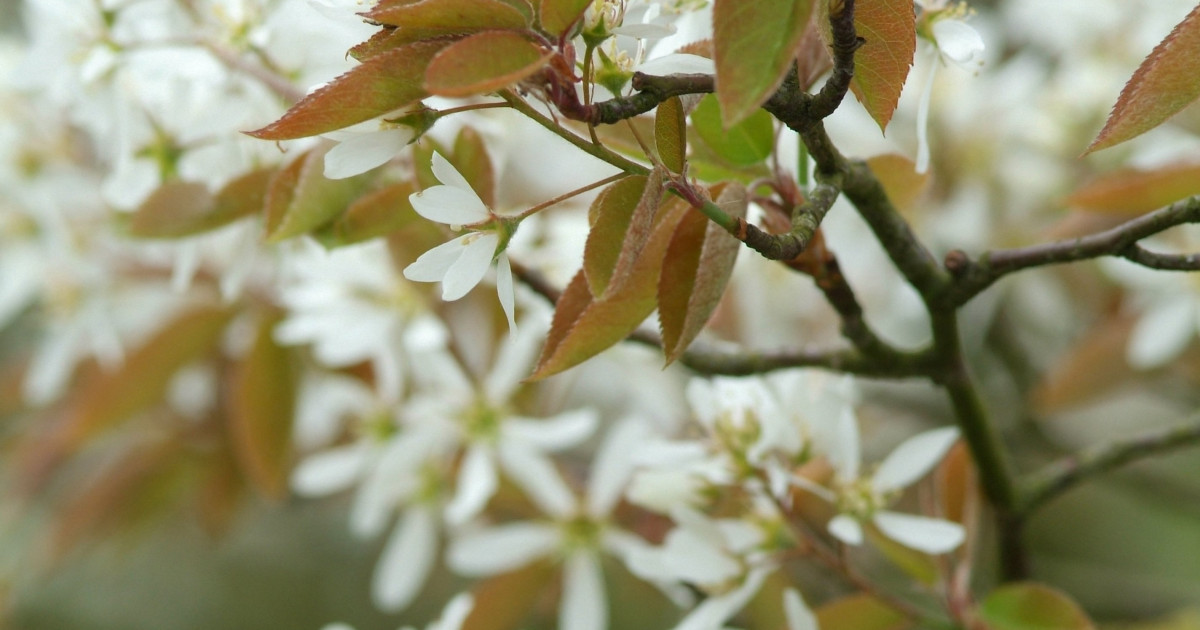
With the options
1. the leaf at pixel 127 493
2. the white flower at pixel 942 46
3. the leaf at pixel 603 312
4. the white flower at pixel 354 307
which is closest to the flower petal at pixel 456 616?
the white flower at pixel 354 307

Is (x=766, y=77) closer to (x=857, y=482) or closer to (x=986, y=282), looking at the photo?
(x=986, y=282)

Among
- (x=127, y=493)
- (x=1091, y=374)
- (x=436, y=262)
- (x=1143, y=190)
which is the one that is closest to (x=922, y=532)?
(x=1143, y=190)

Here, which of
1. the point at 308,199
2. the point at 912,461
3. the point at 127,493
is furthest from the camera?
the point at 127,493

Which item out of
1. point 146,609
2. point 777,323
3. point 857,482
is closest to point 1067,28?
point 777,323

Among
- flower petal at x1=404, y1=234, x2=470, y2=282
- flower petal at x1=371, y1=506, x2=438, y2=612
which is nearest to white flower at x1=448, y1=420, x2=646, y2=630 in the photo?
flower petal at x1=371, y1=506, x2=438, y2=612

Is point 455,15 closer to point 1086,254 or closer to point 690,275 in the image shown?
point 690,275

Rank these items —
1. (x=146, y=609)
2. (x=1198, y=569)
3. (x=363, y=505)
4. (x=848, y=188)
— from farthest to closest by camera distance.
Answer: (x=146, y=609), (x=1198, y=569), (x=363, y=505), (x=848, y=188)

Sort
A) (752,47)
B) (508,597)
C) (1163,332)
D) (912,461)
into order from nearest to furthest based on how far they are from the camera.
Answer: (752,47) → (912,461) → (508,597) → (1163,332)

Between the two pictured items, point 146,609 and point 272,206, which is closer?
point 272,206
